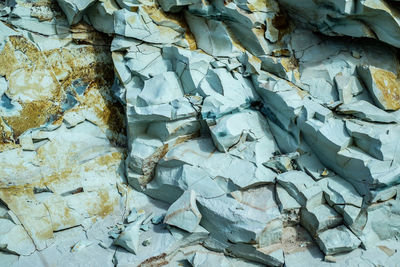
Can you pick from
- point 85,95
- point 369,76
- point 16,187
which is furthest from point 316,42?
point 16,187

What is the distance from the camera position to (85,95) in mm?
4801

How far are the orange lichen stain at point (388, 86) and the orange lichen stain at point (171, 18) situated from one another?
2204mm

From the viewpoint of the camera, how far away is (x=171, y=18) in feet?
16.0

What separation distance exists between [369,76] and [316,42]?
82 centimetres

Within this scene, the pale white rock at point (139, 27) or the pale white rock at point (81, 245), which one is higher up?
the pale white rock at point (139, 27)

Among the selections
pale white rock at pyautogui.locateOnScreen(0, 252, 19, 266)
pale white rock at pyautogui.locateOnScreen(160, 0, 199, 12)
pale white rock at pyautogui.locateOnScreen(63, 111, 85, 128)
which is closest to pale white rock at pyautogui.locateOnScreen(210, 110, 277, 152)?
pale white rock at pyautogui.locateOnScreen(160, 0, 199, 12)

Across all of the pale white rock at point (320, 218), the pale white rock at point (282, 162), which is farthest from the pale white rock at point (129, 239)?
the pale white rock at point (320, 218)

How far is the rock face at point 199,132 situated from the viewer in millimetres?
3762

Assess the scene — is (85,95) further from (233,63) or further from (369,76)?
(369,76)

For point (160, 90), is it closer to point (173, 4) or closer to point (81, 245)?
point (173, 4)

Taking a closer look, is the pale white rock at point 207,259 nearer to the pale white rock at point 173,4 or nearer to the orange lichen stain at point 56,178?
the orange lichen stain at point 56,178

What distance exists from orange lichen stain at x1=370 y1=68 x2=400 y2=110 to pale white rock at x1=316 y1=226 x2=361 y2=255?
1.48 metres

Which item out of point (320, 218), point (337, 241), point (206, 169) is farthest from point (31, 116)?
point (337, 241)

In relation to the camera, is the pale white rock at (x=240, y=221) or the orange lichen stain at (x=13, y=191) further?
the orange lichen stain at (x=13, y=191)
